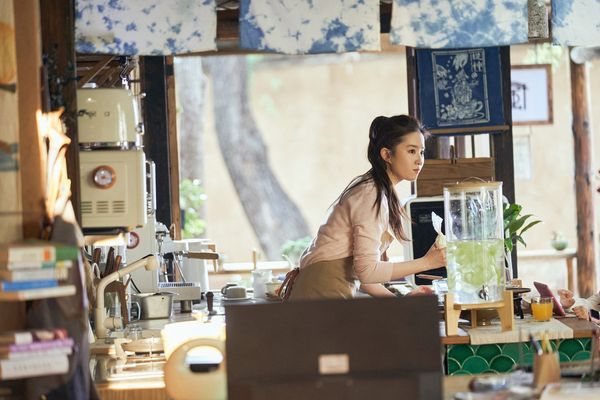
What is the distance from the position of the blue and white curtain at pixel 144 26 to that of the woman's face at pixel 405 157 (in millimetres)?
2125

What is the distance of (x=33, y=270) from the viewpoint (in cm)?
342

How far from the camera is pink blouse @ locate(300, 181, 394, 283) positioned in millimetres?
4641

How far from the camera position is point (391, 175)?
4816 mm

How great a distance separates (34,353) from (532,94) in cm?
768

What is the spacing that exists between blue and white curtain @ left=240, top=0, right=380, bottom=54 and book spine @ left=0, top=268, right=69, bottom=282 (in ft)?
10.9

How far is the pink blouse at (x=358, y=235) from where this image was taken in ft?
15.2

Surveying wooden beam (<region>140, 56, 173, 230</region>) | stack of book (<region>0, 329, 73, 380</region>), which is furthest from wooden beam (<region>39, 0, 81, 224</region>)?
wooden beam (<region>140, 56, 173, 230</region>)

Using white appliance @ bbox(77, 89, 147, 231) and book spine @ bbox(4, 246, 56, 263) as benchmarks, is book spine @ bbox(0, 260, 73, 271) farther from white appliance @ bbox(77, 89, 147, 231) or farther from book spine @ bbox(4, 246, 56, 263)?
white appliance @ bbox(77, 89, 147, 231)

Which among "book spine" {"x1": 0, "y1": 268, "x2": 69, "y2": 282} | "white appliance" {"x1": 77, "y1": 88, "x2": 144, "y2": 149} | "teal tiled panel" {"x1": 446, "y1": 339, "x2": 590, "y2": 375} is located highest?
"white appliance" {"x1": 77, "y1": 88, "x2": 144, "y2": 149}

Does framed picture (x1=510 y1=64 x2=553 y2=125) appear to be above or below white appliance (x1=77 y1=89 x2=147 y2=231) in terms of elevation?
above

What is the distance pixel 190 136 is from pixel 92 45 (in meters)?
8.52

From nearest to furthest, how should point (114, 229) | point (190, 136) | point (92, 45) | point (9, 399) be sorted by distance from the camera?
point (9, 399) → point (114, 229) → point (92, 45) → point (190, 136)

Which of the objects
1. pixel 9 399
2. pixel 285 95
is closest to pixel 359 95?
pixel 285 95

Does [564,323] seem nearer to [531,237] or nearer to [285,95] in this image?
[531,237]
